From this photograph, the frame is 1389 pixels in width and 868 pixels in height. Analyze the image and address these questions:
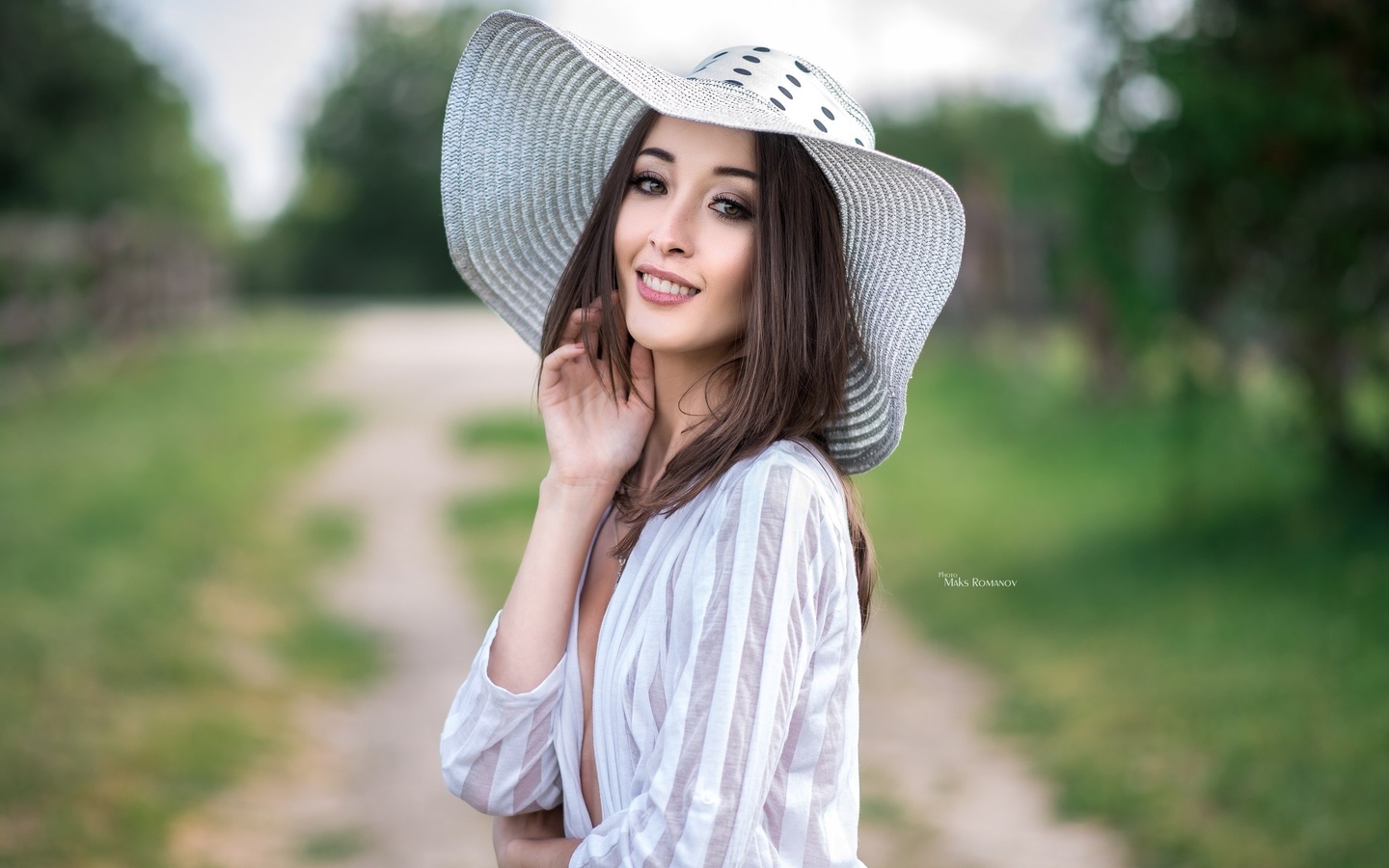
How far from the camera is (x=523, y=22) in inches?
80.0

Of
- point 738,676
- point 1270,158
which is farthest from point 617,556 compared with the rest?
point 1270,158

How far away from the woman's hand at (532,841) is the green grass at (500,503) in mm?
4670

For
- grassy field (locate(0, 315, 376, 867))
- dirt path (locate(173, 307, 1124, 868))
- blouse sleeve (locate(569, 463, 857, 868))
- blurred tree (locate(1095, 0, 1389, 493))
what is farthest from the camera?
blurred tree (locate(1095, 0, 1389, 493))

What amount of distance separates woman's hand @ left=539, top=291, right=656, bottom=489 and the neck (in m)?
0.03

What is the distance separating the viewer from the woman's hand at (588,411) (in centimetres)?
203

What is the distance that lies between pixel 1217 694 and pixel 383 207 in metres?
40.6

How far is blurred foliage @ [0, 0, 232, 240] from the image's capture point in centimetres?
1995

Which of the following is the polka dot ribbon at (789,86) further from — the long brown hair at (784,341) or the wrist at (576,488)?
the wrist at (576,488)

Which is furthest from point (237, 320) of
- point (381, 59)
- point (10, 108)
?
point (381, 59)

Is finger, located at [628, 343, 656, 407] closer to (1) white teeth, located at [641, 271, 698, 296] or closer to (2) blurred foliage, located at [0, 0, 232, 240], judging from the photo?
(1) white teeth, located at [641, 271, 698, 296]

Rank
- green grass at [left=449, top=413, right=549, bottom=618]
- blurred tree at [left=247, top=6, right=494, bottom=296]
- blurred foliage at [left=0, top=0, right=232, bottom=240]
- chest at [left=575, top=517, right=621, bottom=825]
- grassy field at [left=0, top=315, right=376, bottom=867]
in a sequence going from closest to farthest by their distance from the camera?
chest at [left=575, top=517, right=621, bottom=825] → grassy field at [left=0, top=315, right=376, bottom=867] → green grass at [left=449, top=413, right=549, bottom=618] → blurred foliage at [left=0, top=0, right=232, bottom=240] → blurred tree at [left=247, top=6, right=494, bottom=296]

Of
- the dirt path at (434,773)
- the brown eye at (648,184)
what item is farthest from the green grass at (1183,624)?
the brown eye at (648,184)

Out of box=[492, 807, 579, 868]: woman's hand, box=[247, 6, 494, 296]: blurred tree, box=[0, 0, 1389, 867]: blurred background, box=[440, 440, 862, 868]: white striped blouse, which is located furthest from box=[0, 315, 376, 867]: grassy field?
box=[247, 6, 494, 296]: blurred tree

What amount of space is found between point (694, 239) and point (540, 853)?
86 centimetres
